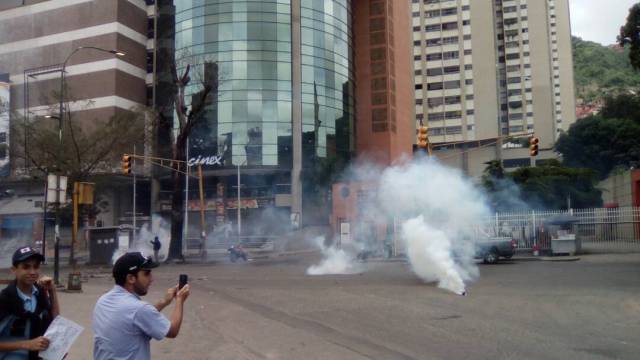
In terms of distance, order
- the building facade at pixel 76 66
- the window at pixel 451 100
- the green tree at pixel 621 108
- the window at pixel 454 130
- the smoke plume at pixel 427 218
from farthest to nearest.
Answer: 1. the window at pixel 451 100
2. the window at pixel 454 130
3. the green tree at pixel 621 108
4. the building facade at pixel 76 66
5. the smoke plume at pixel 427 218

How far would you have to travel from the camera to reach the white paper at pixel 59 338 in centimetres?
384

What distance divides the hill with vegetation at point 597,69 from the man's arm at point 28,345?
130633 millimetres

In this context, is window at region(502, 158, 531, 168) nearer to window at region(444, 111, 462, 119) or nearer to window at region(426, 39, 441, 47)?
window at region(444, 111, 462, 119)

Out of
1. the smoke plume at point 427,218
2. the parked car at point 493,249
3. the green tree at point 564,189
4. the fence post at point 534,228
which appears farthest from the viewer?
the green tree at point 564,189

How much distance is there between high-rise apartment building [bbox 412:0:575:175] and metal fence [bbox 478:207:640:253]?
5888 centimetres

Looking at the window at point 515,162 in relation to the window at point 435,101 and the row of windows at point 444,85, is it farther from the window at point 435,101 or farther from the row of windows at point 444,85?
the row of windows at point 444,85

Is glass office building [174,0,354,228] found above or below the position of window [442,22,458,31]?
below

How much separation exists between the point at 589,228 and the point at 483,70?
66847mm

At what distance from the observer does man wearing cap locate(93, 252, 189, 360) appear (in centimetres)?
353

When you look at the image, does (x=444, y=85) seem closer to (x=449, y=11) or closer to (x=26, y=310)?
(x=449, y=11)

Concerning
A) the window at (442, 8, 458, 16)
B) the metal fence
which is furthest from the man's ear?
the window at (442, 8, 458, 16)

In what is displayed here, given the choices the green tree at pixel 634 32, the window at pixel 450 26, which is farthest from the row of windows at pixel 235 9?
the window at pixel 450 26

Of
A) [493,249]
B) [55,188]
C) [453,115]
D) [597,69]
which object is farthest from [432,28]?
[55,188]

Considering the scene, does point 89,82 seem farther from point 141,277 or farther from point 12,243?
point 141,277
